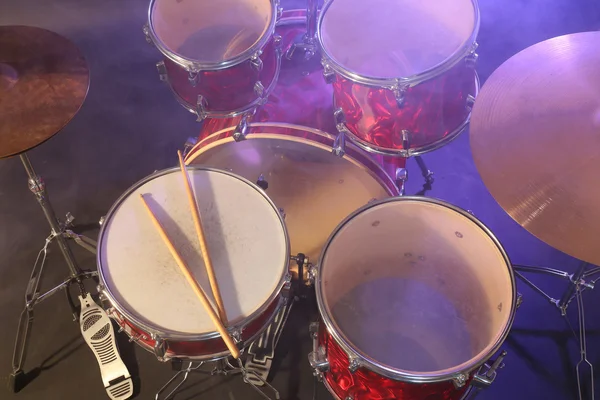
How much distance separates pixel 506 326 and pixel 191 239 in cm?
80

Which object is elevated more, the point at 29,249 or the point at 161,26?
the point at 161,26

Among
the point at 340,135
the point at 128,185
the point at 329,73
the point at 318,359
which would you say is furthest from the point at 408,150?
the point at 128,185

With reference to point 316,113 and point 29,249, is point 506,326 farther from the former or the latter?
point 29,249

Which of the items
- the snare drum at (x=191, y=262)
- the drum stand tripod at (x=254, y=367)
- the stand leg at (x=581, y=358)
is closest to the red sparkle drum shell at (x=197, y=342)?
the snare drum at (x=191, y=262)

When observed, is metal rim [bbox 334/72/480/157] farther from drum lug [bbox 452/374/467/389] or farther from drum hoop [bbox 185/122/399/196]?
drum lug [bbox 452/374/467/389]

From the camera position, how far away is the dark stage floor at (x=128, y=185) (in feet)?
6.28

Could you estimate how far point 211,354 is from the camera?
4.64ft

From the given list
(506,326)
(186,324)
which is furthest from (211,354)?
(506,326)

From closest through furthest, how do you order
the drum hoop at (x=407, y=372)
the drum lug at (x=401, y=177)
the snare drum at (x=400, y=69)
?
the drum hoop at (x=407, y=372)
the snare drum at (x=400, y=69)
the drum lug at (x=401, y=177)

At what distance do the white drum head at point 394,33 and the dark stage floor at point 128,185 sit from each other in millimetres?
395

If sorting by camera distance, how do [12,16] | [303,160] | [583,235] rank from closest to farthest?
[583,235] < [303,160] < [12,16]

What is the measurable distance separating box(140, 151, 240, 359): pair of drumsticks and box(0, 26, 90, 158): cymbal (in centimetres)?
30

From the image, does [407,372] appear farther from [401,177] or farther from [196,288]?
[401,177]

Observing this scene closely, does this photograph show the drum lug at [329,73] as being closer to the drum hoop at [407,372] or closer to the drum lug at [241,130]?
the drum lug at [241,130]
